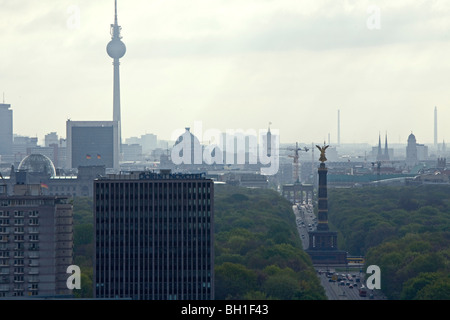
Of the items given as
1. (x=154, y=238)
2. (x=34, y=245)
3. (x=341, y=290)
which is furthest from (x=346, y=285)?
(x=34, y=245)

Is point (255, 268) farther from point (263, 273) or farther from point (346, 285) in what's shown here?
point (346, 285)

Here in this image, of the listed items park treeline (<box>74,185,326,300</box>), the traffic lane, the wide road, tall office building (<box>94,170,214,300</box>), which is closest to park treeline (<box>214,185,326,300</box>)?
park treeline (<box>74,185,326,300</box>)

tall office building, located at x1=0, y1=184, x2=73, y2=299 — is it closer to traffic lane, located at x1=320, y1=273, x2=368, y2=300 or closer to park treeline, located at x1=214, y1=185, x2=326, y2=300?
park treeline, located at x1=214, y1=185, x2=326, y2=300

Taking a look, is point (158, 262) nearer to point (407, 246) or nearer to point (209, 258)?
point (209, 258)

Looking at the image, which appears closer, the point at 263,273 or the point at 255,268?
the point at 263,273

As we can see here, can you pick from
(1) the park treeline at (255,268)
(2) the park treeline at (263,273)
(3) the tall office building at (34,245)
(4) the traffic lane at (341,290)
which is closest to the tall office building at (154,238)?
(1) the park treeline at (255,268)
